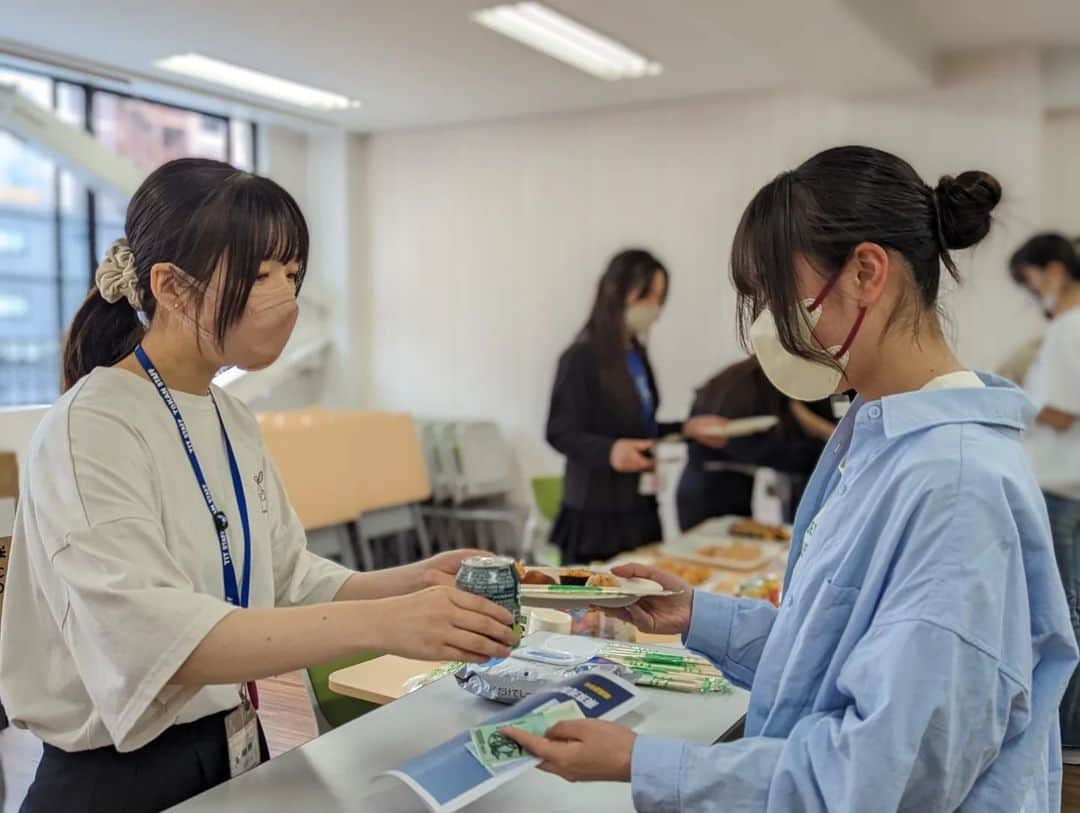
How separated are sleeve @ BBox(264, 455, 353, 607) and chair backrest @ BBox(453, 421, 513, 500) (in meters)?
4.93

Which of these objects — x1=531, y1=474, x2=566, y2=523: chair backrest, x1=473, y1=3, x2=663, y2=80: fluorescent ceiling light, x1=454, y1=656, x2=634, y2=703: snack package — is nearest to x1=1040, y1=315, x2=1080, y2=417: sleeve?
x1=531, y1=474, x2=566, y2=523: chair backrest

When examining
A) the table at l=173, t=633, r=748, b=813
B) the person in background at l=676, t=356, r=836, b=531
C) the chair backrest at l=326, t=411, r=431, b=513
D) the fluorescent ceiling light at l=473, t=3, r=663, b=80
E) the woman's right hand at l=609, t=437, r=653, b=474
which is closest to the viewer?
the table at l=173, t=633, r=748, b=813

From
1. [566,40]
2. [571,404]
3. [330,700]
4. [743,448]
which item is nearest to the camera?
[330,700]

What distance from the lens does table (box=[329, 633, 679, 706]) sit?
1.81 meters

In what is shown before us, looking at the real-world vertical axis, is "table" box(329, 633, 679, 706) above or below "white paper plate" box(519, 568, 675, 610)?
below

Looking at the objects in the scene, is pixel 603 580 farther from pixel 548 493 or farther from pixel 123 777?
pixel 548 493

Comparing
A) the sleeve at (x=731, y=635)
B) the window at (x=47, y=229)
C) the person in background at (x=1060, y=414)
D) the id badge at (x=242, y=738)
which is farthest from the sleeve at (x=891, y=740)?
the window at (x=47, y=229)

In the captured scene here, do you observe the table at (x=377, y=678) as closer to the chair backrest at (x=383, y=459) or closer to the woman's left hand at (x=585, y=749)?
the woman's left hand at (x=585, y=749)

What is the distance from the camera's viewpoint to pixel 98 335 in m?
1.39

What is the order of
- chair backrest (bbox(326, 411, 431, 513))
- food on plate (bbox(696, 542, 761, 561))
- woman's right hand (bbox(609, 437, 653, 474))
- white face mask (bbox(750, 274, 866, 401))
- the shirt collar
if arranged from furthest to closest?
chair backrest (bbox(326, 411, 431, 513)), woman's right hand (bbox(609, 437, 653, 474)), food on plate (bbox(696, 542, 761, 561)), white face mask (bbox(750, 274, 866, 401)), the shirt collar

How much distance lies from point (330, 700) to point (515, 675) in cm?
58

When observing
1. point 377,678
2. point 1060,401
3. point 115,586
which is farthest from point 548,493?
point 115,586

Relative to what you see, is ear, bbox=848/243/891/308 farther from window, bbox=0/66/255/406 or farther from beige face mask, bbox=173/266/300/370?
window, bbox=0/66/255/406

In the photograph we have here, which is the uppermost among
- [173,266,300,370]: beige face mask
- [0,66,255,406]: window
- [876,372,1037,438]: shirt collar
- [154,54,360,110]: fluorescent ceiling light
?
[154,54,360,110]: fluorescent ceiling light
